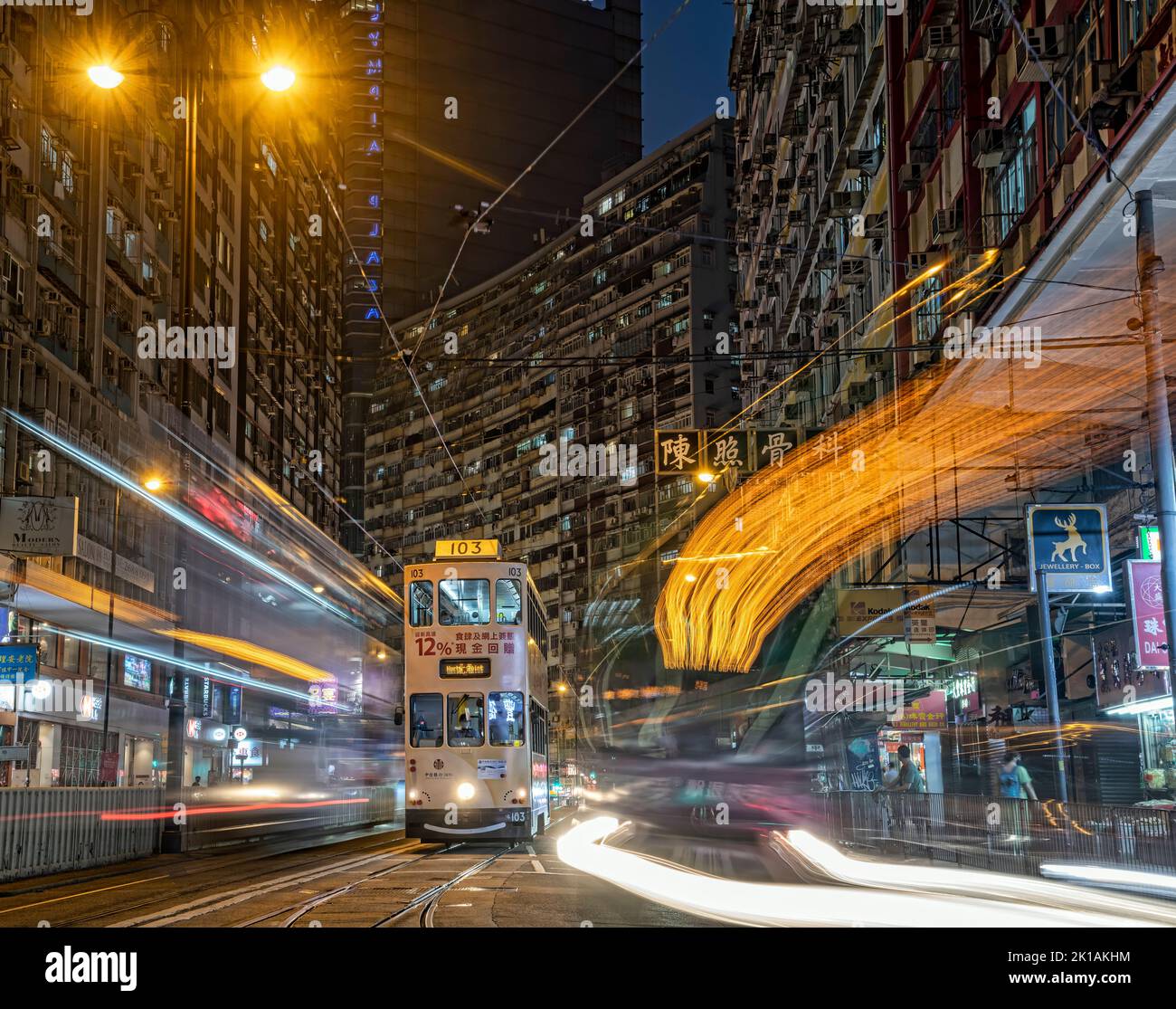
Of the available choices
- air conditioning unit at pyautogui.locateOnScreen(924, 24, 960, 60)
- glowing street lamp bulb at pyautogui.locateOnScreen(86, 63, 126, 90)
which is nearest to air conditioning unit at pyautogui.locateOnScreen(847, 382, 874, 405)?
air conditioning unit at pyautogui.locateOnScreen(924, 24, 960, 60)

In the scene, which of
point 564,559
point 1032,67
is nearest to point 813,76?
point 1032,67

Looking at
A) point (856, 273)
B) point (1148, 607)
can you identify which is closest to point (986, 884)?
point (1148, 607)

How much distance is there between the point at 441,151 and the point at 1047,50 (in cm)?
10906

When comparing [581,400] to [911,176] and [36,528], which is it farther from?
[36,528]

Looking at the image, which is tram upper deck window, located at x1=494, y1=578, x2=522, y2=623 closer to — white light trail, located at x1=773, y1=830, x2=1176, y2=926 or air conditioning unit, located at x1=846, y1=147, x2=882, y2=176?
white light trail, located at x1=773, y1=830, x2=1176, y2=926

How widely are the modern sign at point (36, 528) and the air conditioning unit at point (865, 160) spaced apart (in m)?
21.4

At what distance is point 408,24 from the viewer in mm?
125312

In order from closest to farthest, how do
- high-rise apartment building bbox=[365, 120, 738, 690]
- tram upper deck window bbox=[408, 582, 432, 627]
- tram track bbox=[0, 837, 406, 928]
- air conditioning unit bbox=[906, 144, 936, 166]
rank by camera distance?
tram track bbox=[0, 837, 406, 928], tram upper deck window bbox=[408, 582, 432, 627], air conditioning unit bbox=[906, 144, 936, 166], high-rise apartment building bbox=[365, 120, 738, 690]

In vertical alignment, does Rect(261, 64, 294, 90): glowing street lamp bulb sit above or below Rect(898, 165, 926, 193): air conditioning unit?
below

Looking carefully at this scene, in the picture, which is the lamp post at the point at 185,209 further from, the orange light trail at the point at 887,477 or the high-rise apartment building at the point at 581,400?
the high-rise apartment building at the point at 581,400

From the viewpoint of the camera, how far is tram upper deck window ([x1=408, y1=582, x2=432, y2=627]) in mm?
23766

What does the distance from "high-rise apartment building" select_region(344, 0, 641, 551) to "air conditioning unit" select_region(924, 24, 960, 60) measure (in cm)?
9664
